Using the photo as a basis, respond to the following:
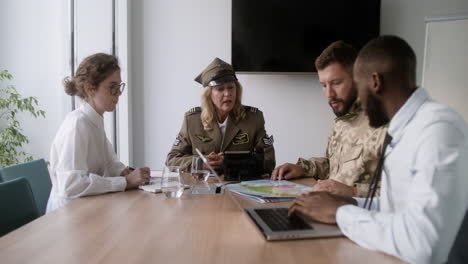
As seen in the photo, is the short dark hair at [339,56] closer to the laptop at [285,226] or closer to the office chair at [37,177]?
the laptop at [285,226]

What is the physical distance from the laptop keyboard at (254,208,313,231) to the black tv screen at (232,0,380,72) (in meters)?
2.74

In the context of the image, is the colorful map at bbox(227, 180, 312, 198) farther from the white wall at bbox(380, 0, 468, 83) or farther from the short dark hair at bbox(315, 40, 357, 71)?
the white wall at bbox(380, 0, 468, 83)

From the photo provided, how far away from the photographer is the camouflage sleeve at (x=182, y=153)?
2.38 m

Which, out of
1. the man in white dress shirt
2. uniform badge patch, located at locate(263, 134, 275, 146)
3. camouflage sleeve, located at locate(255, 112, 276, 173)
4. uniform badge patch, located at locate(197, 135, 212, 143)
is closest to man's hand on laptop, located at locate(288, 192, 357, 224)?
the man in white dress shirt

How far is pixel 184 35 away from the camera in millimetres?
4070

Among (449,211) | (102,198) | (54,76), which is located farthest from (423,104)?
(54,76)

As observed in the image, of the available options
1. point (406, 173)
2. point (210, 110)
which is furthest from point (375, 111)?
point (210, 110)

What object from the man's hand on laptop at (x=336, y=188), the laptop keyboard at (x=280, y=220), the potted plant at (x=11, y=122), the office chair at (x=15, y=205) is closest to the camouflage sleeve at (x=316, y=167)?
the man's hand on laptop at (x=336, y=188)

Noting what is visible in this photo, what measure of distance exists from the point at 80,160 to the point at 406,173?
4.46ft

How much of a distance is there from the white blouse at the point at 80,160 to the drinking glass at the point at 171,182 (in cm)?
25

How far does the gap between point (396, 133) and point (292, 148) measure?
3.01 metres

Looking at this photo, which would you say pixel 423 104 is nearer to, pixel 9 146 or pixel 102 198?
pixel 102 198

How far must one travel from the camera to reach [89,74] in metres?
2.03

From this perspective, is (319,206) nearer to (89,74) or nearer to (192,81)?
(89,74)
